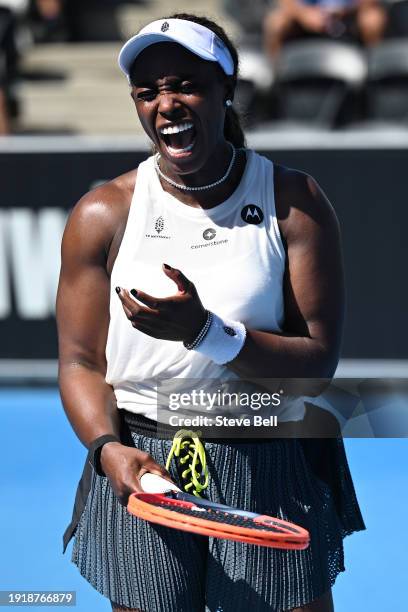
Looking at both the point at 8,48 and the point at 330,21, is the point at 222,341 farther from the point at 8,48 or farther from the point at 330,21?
the point at 8,48

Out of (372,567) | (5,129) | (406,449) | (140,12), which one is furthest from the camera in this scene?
(140,12)

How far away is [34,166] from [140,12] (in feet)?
14.4

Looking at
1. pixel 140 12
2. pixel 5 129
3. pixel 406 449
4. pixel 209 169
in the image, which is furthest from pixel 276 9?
pixel 209 169

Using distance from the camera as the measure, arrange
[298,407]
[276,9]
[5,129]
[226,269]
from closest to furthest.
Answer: [226,269], [298,407], [5,129], [276,9]

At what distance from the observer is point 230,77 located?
2.19 meters

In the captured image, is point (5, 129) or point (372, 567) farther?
point (5, 129)

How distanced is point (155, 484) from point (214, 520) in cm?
14

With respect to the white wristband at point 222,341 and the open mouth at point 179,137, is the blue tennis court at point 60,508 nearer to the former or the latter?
the white wristband at point 222,341

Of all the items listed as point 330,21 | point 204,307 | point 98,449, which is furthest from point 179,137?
point 330,21

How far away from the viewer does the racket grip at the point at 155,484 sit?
6.51ft

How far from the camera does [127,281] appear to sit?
2.09 m

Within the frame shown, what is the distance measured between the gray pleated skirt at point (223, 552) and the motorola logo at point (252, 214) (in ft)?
1.42

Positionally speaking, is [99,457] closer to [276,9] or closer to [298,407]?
[298,407]

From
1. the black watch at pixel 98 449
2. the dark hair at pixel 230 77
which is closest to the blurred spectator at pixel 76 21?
the dark hair at pixel 230 77
